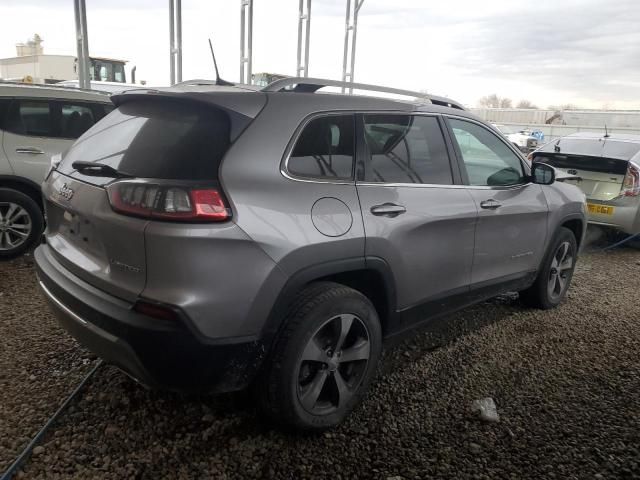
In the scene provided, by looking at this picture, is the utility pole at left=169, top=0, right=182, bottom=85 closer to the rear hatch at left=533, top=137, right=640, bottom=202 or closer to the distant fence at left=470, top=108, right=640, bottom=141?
the rear hatch at left=533, top=137, right=640, bottom=202

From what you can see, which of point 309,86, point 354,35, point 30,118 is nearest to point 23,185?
point 30,118

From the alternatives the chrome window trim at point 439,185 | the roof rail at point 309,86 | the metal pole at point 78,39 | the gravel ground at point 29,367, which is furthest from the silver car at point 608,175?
the metal pole at point 78,39

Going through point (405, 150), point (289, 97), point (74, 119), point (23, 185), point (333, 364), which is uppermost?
point (289, 97)

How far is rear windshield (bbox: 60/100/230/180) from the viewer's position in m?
2.21

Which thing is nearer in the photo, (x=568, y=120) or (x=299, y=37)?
(x=299, y=37)

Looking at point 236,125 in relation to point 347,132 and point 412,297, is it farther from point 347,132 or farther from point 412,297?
point 412,297

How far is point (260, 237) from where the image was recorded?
2.20 metres

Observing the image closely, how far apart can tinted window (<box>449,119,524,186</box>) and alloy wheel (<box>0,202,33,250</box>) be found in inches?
169

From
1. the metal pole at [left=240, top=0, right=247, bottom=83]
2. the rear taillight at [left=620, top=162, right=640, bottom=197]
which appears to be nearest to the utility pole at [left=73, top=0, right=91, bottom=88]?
the metal pole at [left=240, top=0, right=247, bottom=83]

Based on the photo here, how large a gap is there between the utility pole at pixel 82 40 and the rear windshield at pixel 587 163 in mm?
7721

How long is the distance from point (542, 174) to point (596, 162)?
143 inches

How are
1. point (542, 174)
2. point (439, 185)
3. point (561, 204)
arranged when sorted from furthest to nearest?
point (561, 204)
point (542, 174)
point (439, 185)

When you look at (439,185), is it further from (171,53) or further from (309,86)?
(171,53)

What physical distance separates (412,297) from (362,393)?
62cm
